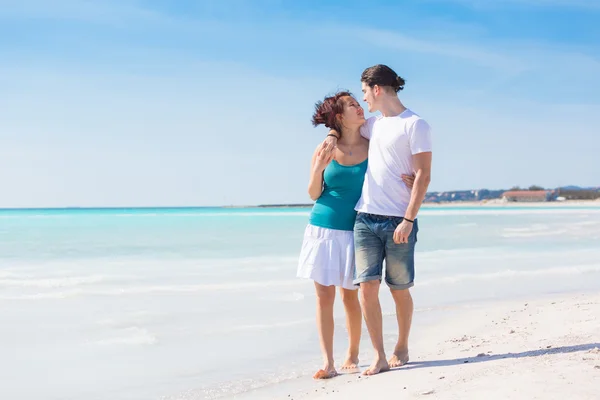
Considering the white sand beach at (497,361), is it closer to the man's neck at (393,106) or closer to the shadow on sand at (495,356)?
the shadow on sand at (495,356)

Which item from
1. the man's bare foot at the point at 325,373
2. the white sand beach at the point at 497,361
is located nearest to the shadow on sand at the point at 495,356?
the white sand beach at the point at 497,361

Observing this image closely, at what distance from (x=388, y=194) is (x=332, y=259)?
548 mm

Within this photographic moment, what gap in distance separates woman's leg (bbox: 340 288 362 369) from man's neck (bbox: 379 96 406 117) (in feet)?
3.86

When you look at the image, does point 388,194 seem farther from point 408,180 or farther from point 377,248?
point 377,248

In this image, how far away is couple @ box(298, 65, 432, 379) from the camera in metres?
3.81

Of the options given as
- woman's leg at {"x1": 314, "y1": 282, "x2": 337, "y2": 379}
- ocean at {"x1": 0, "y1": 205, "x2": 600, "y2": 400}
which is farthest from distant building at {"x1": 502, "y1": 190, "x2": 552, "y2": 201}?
woman's leg at {"x1": 314, "y1": 282, "x2": 337, "y2": 379}

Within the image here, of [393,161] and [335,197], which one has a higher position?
[393,161]

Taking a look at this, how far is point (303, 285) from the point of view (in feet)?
26.2

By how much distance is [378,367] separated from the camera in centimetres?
390

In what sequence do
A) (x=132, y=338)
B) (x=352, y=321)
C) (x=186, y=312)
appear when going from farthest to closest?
1. (x=186, y=312)
2. (x=132, y=338)
3. (x=352, y=321)

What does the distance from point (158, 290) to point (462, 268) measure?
4.83 meters

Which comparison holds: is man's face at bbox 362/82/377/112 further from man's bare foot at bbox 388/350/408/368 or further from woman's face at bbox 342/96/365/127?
man's bare foot at bbox 388/350/408/368

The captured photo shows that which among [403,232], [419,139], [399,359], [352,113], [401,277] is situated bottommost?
[399,359]

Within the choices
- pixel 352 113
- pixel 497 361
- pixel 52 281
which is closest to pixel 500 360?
pixel 497 361
